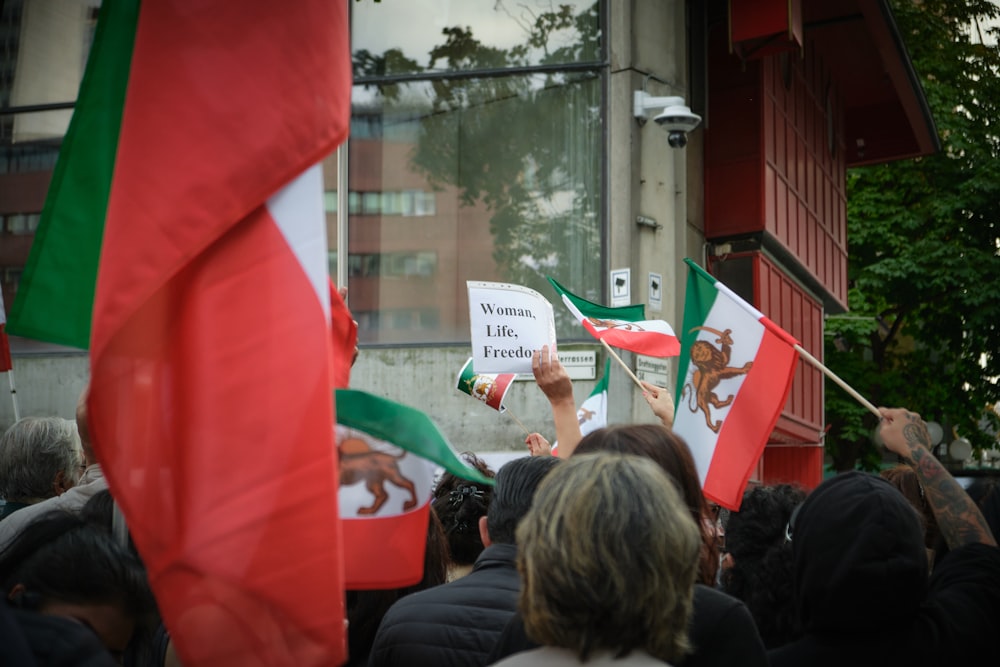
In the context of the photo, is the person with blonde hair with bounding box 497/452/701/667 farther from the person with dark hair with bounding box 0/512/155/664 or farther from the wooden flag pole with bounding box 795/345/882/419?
the wooden flag pole with bounding box 795/345/882/419

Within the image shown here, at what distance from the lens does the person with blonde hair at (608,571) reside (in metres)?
2.28

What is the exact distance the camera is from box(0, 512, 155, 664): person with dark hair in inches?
108

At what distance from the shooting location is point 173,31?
A: 2.77 m

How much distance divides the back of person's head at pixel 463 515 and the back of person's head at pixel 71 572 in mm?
1605

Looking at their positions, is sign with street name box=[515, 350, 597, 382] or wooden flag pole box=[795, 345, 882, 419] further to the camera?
sign with street name box=[515, 350, 597, 382]

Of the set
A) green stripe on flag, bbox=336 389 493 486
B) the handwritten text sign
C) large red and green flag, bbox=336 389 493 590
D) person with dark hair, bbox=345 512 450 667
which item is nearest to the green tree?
the handwritten text sign

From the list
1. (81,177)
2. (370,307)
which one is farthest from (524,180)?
(81,177)

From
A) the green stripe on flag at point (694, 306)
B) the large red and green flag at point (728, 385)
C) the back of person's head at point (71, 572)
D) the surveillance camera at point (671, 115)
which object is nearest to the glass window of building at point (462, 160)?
the surveillance camera at point (671, 115)

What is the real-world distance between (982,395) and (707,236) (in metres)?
8.86

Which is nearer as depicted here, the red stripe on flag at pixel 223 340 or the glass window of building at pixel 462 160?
the red stripe on flag at pixel 223 340

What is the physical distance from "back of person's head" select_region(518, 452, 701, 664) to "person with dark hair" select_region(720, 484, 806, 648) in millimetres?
1225

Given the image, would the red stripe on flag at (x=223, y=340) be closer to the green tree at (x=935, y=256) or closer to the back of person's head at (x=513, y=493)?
the back of person's head at (x=513, y=493)

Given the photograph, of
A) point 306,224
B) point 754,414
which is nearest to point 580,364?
point 754,414

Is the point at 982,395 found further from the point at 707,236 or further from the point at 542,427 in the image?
the point at 542,427
